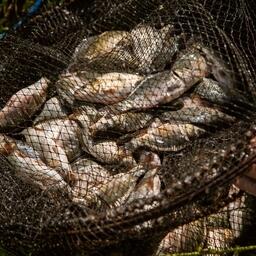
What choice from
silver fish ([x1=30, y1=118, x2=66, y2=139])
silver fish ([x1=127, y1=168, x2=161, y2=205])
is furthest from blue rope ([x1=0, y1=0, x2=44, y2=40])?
silver fish ([x1=127, y1=168, x2=161, y2=205])

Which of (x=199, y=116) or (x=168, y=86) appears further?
(x=168, y=86)

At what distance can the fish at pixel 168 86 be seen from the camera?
3828 mm

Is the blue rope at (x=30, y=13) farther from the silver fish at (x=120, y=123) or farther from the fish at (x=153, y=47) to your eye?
the silver fish at (x=120, y=123)

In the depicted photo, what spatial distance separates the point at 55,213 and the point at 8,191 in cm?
43

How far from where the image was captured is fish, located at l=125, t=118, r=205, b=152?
145 inches

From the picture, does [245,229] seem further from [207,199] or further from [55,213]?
[55,213]

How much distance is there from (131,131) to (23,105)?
0.72m

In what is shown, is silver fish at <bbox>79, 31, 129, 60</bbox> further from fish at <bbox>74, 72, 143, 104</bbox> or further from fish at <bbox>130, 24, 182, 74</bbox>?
fish at <bbox>74, 72, 143, 104</bbox>

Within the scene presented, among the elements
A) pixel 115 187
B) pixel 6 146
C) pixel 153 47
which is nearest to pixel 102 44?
pixel 153 47

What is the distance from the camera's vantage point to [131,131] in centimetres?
382

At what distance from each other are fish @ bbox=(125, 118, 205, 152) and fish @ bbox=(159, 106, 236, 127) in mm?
47

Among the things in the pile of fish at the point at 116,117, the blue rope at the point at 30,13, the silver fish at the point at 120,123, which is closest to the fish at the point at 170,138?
the pile of fish at the point at 116,117

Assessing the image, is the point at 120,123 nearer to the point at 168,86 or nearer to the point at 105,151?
the point at 105,151

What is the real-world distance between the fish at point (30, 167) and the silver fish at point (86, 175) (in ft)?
0.25
